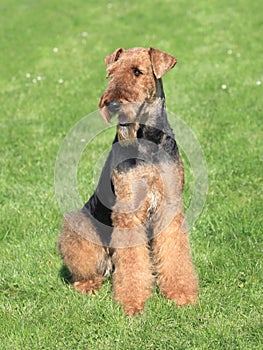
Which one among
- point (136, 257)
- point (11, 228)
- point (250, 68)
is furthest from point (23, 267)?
point (250, 68)

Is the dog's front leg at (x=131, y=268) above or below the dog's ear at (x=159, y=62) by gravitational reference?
below

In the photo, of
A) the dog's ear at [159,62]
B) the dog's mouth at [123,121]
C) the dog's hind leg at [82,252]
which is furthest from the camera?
the dog's hind leg at [82,252]

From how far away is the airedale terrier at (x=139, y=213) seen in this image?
386 centimetres

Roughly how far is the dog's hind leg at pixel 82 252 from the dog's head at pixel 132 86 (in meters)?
1.00

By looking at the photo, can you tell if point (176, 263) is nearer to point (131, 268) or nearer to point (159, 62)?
point (131, 268)

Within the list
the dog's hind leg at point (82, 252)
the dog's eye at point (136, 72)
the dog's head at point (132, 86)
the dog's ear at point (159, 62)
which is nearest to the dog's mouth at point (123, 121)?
the dog's head at point (132, 86)

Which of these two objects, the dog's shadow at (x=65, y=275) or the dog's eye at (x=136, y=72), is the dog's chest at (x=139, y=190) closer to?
the dog's eye at (x=136, y=72)

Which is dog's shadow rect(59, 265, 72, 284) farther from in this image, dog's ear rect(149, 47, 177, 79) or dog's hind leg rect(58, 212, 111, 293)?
dog's ear rect(149, 47, 177, 79)

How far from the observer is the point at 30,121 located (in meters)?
8.47

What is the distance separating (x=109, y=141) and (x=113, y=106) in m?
4.13

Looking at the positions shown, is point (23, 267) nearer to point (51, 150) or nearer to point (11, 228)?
point (11, 228)

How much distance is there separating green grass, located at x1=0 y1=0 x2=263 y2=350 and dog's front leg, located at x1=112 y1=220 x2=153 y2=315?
107mm

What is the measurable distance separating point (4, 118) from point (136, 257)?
208 inches

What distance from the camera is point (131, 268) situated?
4.13 meters
